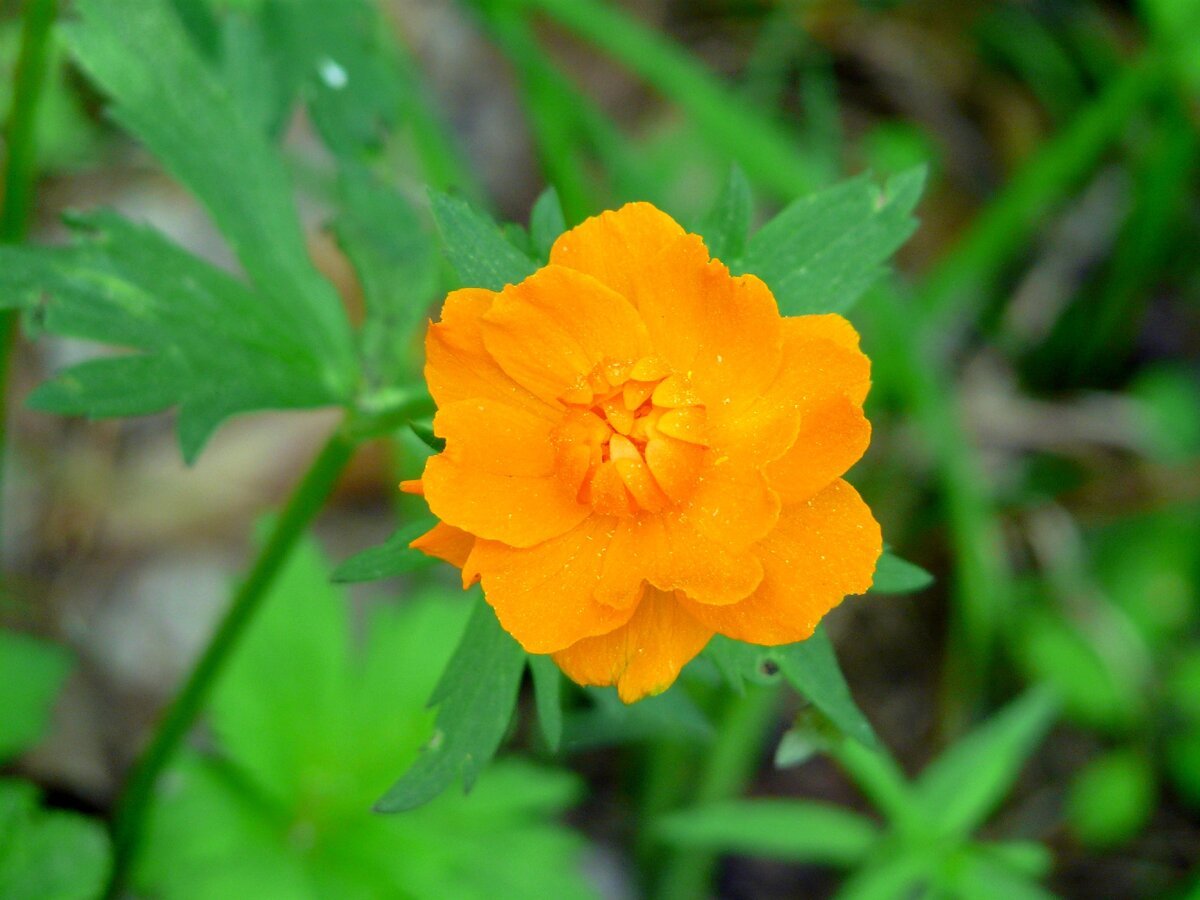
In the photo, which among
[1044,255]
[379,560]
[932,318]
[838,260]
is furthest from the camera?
[1044,255]

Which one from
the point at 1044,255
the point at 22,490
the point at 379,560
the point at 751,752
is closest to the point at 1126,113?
the point at 1044,255

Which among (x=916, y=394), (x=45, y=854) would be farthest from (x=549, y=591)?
(x=916, y=394)

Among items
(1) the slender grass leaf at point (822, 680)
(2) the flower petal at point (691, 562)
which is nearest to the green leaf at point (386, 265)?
(2) the flower petal at point (691, 562)

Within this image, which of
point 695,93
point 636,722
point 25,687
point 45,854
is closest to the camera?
point 45,854

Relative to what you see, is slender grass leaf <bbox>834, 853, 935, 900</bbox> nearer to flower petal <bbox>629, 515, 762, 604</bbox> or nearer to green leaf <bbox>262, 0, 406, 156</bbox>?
flower petal <bbox>629, 515, 762, 604</bbox>

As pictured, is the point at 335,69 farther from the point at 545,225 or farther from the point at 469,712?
the point at 469,712

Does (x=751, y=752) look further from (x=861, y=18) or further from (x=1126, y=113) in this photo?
(x=861, y=18)

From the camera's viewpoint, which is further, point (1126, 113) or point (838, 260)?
point (1126, 113)
